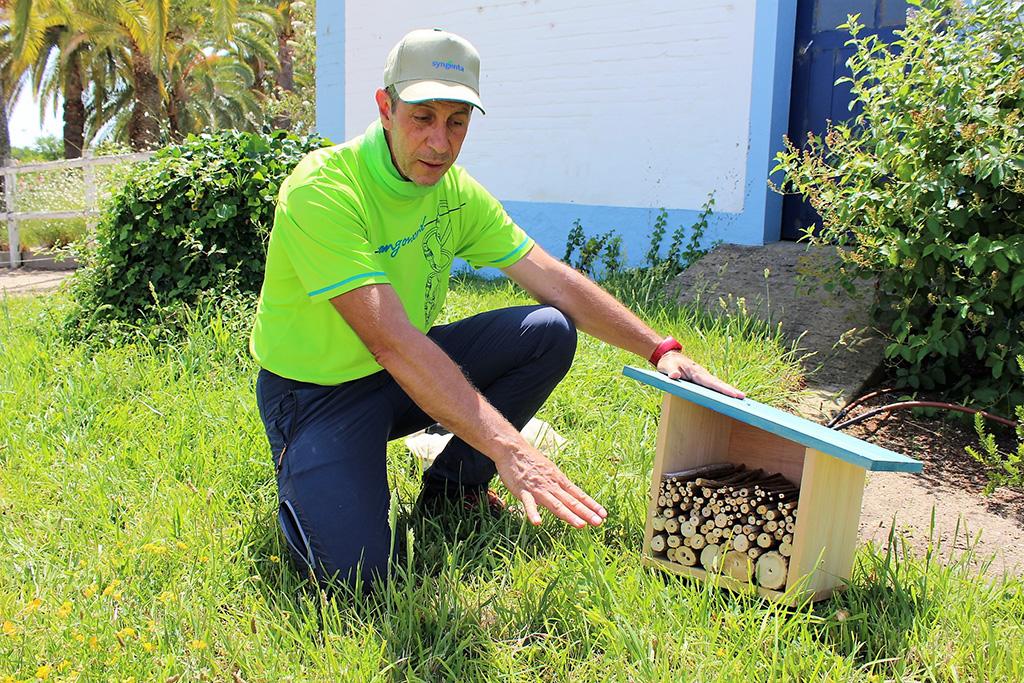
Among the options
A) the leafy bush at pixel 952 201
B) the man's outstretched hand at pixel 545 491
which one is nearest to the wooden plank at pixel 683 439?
the man's outstretched hand at pixel 545 491

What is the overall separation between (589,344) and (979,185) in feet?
→ 6.35

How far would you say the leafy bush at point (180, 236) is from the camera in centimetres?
496

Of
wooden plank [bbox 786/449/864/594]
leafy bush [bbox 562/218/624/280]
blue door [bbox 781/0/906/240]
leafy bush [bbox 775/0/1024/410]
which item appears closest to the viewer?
wooden plank [bbox 786/449/864/594]

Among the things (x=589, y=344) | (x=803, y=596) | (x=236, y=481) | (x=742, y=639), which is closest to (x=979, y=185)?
(x=589, y=344)

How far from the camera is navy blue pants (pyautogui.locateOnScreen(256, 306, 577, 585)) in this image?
253 centimetres

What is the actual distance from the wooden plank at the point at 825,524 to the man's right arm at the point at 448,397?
590mm

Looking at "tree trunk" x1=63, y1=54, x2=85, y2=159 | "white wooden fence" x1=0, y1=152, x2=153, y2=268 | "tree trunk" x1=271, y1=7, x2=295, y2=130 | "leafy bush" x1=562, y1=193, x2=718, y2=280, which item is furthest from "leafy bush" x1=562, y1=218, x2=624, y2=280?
"tree trunk" x1=63, y1=54, x2=85, y2=159

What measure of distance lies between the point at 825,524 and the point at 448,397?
106 cm

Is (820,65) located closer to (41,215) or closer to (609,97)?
(609,97)

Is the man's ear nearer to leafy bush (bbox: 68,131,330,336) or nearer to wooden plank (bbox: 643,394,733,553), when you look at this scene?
wooden plank (bbox: 643,394,733,553)

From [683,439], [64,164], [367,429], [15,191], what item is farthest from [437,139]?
[15,191]

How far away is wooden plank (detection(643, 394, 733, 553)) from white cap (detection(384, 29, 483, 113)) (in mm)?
1061

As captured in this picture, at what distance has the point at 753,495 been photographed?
2562mm

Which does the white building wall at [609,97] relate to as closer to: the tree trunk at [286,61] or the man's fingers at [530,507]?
the man's fingers at [530,507]
